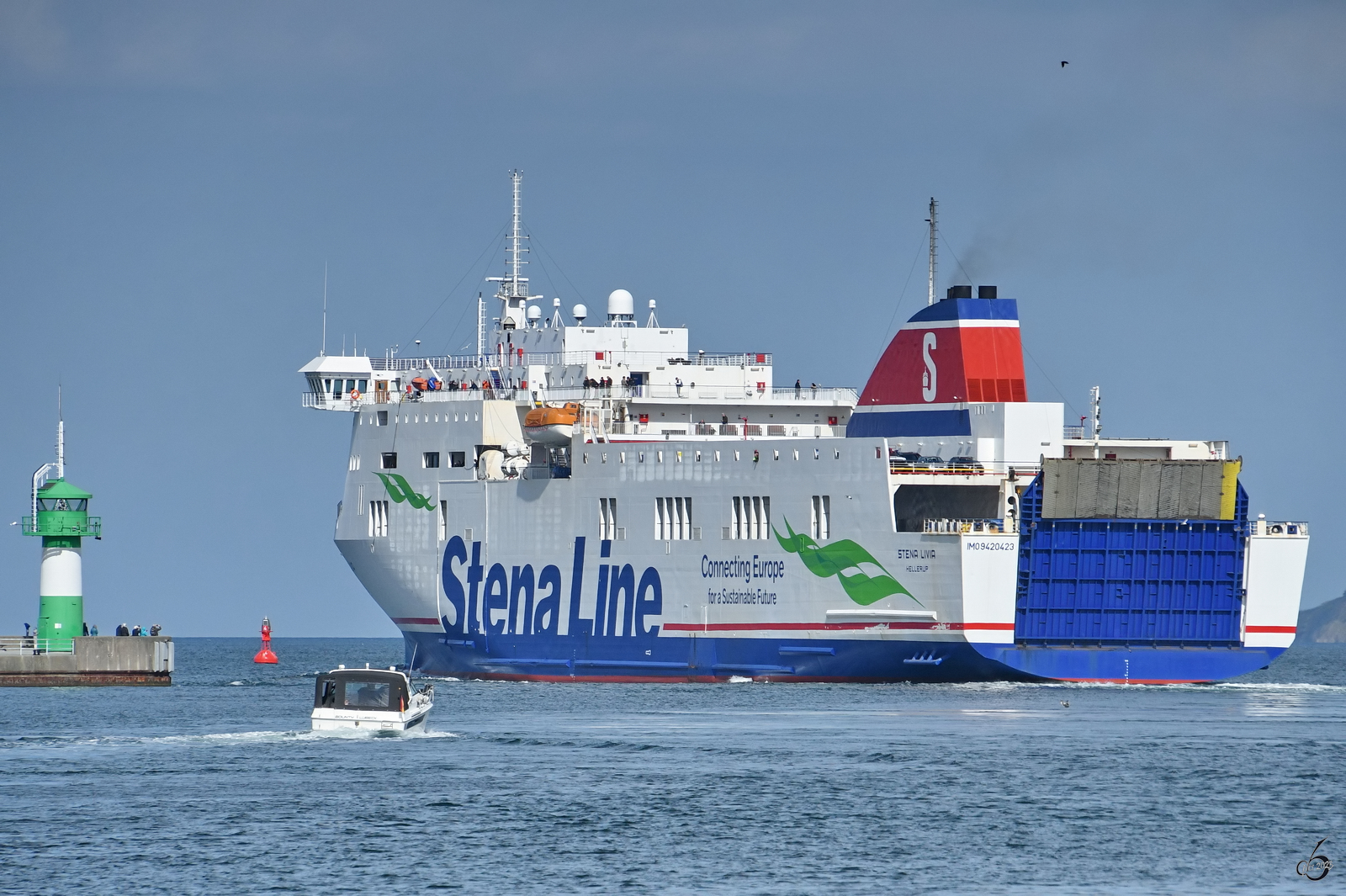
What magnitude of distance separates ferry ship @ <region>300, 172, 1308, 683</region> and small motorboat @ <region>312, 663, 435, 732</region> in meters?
12.7

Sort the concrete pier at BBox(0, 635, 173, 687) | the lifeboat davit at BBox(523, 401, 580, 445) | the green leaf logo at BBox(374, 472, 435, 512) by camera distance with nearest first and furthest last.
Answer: the concrete pier at BBox(0, 635, 173, 687), the lifeboat davit at BBox(523, 401, 580, 445), the green leaf logo at BBox(374, 472, 435, 512)

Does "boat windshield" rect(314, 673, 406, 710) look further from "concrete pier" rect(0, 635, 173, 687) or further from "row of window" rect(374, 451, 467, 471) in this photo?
"row of window" rect(374, 451, 467, 471)

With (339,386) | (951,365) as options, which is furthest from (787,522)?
(339,386)

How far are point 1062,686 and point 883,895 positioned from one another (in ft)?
87.8

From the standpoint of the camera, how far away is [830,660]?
56.5 m

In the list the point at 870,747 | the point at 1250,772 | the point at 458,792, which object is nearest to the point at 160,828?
the point at 458,792

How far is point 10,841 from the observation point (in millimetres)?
33375

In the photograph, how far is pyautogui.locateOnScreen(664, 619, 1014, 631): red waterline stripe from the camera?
5353 cm

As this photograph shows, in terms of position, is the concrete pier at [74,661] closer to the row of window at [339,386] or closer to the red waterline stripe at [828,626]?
the row of window at [339,386]

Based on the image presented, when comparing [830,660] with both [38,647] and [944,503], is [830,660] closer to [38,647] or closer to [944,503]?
[944,503]

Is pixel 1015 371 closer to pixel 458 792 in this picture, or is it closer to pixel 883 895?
pixel 458 792

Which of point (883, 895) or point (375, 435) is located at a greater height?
point (375, 435)

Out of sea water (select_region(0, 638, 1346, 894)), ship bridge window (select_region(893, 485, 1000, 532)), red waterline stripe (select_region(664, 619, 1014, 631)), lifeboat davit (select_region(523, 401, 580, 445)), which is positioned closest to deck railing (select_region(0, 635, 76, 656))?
sea water (select_region(0, 638, 1346, 894))

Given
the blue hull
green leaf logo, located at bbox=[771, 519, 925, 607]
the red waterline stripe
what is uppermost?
green leaf logo, located at bbox=[771, 519, 925, 607]
